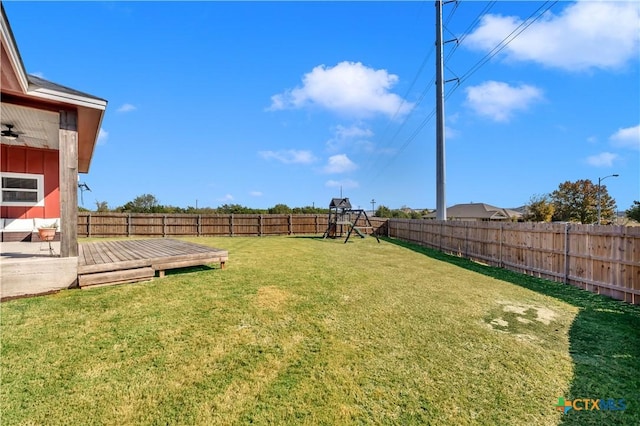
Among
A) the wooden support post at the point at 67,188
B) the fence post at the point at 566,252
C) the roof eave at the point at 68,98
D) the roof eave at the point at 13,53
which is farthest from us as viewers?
the fence post at the point at 566,252

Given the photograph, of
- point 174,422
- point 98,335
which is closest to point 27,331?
point 98,335

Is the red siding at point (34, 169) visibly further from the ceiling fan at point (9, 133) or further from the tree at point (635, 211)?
the tree at point (635, 211)

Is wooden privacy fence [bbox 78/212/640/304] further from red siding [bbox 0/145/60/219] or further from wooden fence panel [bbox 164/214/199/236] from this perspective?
red siding [bbox 0/145/60/219]

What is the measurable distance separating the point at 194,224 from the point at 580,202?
42.8 metres

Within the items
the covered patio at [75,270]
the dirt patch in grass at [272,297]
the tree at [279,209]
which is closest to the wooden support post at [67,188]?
the covered patio at [75,270]

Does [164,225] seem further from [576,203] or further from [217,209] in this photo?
[576,203]

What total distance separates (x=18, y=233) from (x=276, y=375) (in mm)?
9543

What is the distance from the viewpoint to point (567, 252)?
6.19 metres

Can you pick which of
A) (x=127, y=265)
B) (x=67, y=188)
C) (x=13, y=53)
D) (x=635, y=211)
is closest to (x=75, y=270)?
(x=127, y=265)

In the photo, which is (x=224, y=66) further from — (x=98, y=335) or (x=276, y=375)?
(x=276, y=375)

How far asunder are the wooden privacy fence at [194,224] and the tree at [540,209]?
24141 millimetres

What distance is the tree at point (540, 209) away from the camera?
3128 centimetres

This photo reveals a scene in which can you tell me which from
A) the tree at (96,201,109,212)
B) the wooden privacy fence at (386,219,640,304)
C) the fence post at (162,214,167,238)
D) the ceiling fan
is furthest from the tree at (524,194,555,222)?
the tree at (96,201,109,212)

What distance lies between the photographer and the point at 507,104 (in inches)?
601
